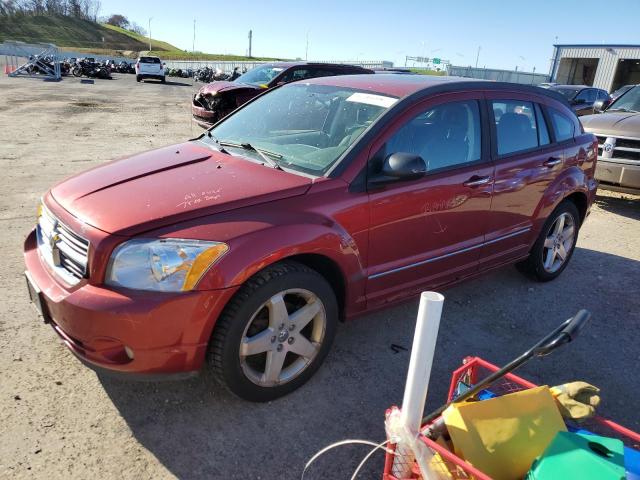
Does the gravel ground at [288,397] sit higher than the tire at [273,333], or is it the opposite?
the tire at [273,333]

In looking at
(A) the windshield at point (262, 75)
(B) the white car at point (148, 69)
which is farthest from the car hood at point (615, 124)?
(B) the white car at point (148, 69)

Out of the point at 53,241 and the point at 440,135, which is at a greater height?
the point at 440,135

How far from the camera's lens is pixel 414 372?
1810mm

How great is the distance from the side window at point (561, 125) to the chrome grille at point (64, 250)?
151 inches

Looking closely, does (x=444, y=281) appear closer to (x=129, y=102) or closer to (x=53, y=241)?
(x=53, y=241)

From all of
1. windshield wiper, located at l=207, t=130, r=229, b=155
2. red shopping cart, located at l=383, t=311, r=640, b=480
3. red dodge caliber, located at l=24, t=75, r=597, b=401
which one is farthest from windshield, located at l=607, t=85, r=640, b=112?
red shopping cart, located at l=383, t=311, r=640, b=480

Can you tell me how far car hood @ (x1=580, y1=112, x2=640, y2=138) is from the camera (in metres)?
6.94

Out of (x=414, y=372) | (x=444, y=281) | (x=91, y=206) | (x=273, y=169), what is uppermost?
(x=273, y=169)

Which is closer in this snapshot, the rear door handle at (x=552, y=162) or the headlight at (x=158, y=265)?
the headlight at (x=158, y=265)

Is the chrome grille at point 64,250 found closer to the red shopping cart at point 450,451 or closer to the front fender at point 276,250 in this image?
the front fender at point 276,250

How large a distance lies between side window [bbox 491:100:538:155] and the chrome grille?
9.52 feet

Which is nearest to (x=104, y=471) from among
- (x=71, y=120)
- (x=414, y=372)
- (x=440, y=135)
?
(x=414, y=372)

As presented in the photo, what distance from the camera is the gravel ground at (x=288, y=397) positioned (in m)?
2.35

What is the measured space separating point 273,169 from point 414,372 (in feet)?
5.16
